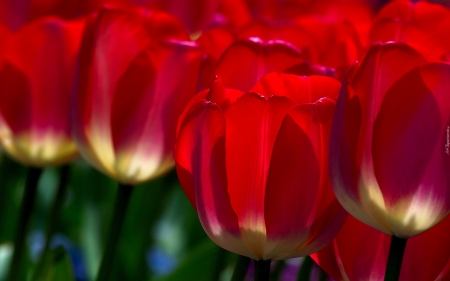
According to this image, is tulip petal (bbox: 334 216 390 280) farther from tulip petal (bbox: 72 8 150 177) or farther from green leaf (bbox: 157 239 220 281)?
green leaf (bbox: 157 239 220 281)

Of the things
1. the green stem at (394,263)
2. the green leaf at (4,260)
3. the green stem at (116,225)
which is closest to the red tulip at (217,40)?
the green stem at (116,225)

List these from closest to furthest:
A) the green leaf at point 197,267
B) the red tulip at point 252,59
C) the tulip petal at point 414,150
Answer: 1. the tulip petal at point 414,150
2. the red tulip at point 252,59
3. the green leaf at point 197,267

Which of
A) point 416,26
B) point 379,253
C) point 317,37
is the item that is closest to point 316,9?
point 317,37

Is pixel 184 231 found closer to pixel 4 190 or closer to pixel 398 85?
pixel 4 190

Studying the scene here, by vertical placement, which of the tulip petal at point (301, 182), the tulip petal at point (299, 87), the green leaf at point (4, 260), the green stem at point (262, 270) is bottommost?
the green leaf at point (4, 260)

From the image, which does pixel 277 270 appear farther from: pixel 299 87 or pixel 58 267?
pixel 299 87

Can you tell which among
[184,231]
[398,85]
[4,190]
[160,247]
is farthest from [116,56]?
[160,247]

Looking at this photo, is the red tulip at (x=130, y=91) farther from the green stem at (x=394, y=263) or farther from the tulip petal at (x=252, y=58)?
the green stem at (x=394, y=263)
